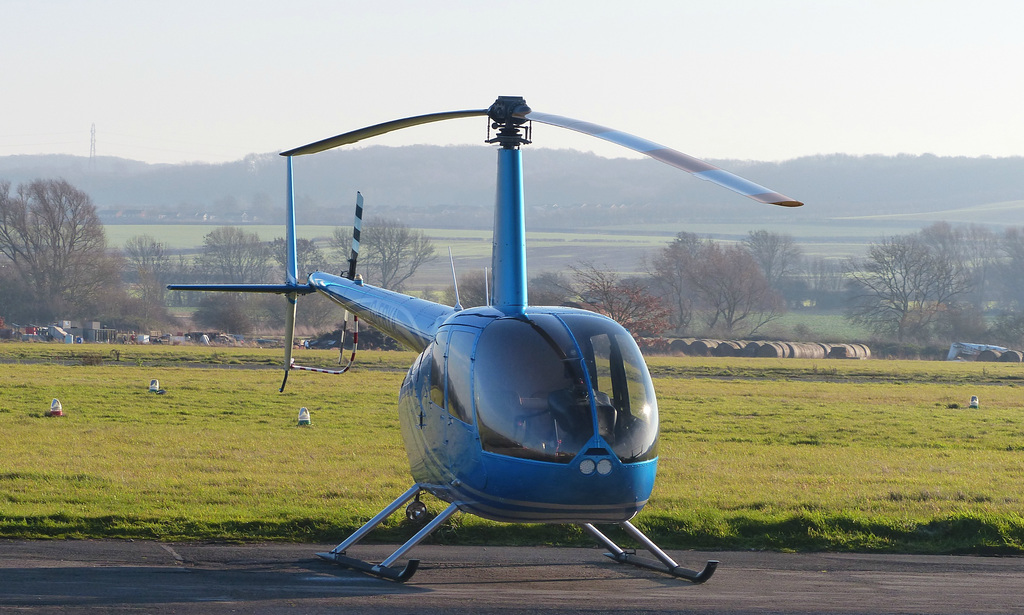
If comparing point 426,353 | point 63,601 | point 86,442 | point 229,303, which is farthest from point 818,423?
point 229,303

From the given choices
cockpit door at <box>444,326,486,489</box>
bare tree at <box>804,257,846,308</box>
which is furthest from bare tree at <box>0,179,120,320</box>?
cockpit door at <box>444,326,486,489</box>

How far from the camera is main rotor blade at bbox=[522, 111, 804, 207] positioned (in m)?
5.90

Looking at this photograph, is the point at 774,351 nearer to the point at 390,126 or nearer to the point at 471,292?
the point at 471,292

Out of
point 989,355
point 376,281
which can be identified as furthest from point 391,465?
point 376,281

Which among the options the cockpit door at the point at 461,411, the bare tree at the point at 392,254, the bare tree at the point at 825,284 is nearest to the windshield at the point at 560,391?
the cockpit door at the point at 461,411

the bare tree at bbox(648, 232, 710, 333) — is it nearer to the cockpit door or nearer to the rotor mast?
the rotor mast

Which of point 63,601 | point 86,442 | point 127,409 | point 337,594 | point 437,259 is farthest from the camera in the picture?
point 437,259

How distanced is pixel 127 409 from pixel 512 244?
17855 mm

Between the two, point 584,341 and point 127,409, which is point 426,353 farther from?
point 127,409

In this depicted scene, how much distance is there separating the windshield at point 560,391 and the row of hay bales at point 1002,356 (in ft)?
224

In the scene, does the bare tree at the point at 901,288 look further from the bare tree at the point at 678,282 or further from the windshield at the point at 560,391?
the windshield at the point at 560,391

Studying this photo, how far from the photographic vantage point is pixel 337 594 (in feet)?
25.9

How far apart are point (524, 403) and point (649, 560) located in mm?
2850

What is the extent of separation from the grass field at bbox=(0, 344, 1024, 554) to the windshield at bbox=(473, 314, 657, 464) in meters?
3.19
